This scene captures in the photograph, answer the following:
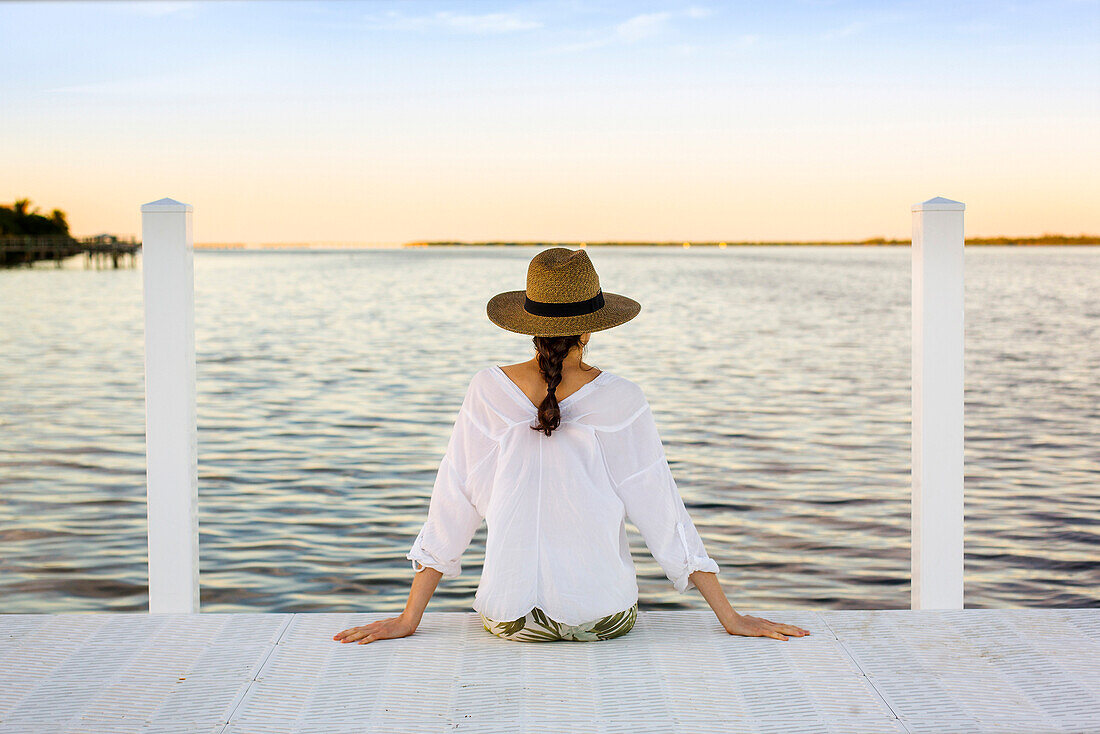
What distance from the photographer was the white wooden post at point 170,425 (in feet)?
10.4

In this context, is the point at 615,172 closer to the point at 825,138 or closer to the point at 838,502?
the point at 825,138

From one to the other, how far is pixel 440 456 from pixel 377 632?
618cm

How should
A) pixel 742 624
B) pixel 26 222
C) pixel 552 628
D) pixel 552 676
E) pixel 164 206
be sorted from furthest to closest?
pixel 26 222 < pixel 164 206 < pixel 742 624 < pixel 552 628 < pixel 552 676

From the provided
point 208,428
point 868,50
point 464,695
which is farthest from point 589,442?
point 868,50

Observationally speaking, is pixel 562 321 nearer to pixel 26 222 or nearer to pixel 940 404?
pixel 940 404

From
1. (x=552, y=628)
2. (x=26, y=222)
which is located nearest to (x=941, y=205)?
(x=552, y=628)

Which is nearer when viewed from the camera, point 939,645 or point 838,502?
point 939,645

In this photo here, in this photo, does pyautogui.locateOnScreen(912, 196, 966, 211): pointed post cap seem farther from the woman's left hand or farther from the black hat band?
the woman's left hand

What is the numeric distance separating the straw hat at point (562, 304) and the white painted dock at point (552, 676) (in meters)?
0.91

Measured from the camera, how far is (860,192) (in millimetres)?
40812

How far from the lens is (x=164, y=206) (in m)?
3.12

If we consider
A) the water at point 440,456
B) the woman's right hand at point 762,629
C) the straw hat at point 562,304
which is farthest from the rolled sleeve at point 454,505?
the water at point 440,456

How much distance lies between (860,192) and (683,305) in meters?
13.1

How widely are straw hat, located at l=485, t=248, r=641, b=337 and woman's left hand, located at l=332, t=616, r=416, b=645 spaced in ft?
3.03
